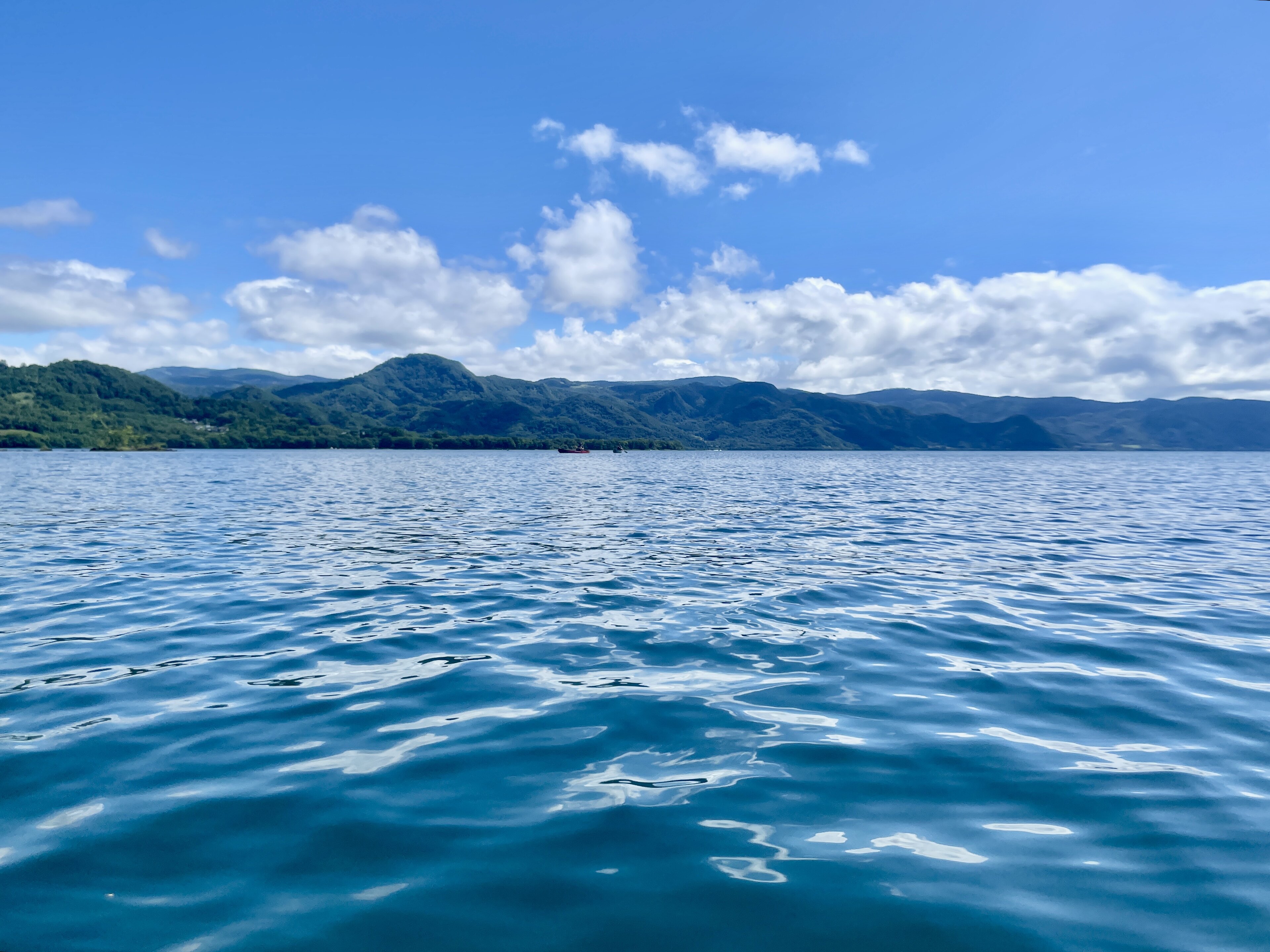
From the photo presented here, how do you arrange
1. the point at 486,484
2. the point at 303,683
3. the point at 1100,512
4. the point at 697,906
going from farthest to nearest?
the point at 486,484 < the point at 1100,512 < the point at 303,683 < the point at 697,906

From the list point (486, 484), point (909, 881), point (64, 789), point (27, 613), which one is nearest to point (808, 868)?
point (909, 881)

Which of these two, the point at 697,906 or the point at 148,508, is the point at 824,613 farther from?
the point at 148,508

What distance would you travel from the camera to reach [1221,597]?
15922 millimetres

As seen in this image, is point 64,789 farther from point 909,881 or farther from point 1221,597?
point 1221,597

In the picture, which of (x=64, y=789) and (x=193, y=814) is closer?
(x=193, y=814)

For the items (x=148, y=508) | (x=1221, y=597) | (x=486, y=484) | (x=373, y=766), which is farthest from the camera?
(x=486, y=484)

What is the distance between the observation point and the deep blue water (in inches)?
189

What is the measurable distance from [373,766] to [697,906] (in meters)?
4.00

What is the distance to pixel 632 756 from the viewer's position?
748 cm

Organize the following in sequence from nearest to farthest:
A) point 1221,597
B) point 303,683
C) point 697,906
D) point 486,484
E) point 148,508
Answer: point 697,906 < point 303,683 < point 1221,597 < point 148,508 < point 486,484

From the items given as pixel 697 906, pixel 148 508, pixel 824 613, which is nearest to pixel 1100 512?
pixel 824 613

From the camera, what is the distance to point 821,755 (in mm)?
7402

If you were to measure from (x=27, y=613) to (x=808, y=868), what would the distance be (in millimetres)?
16353

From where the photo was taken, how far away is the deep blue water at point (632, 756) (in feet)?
15.8
